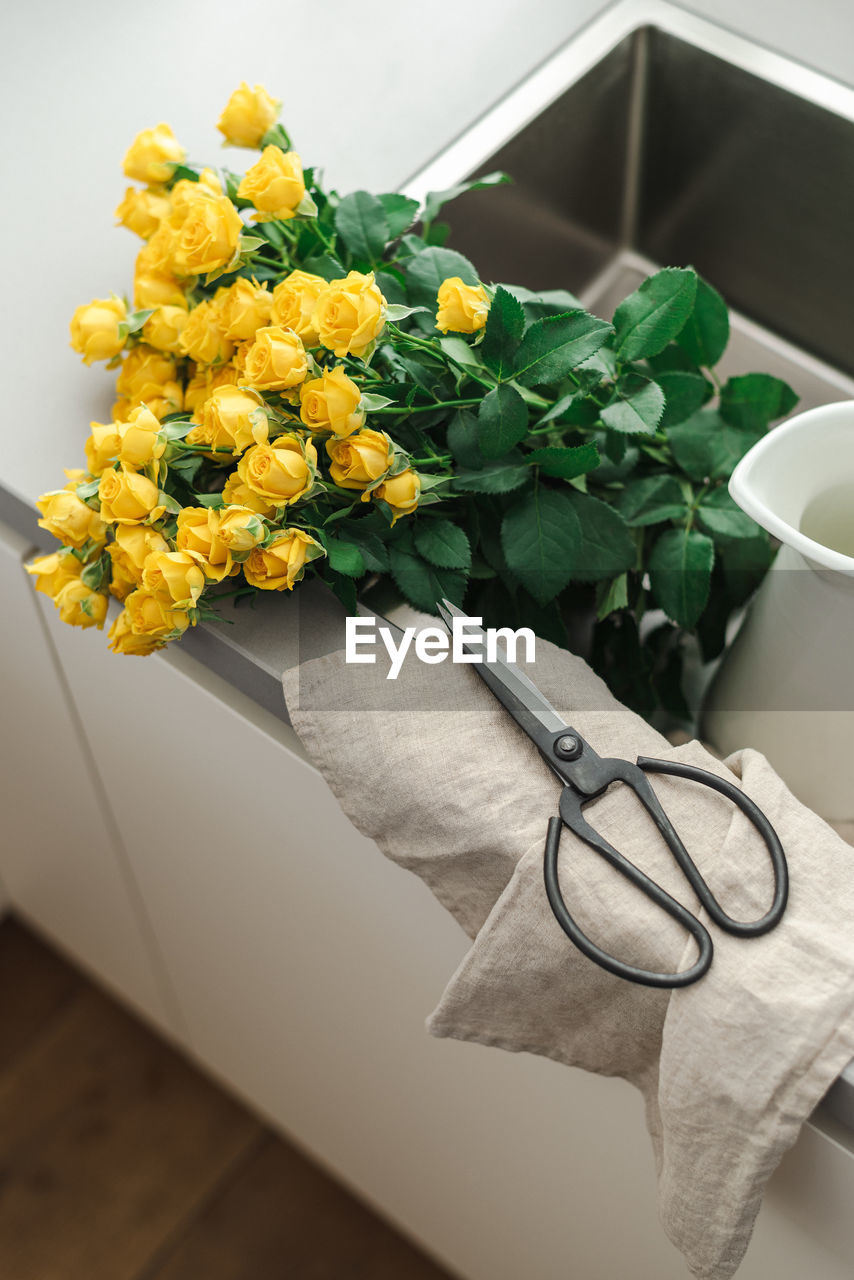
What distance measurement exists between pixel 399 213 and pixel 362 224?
0.02m

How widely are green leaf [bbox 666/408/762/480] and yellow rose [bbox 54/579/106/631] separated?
0.31 metres

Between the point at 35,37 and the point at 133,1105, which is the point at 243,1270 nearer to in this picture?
the point at 133,1105

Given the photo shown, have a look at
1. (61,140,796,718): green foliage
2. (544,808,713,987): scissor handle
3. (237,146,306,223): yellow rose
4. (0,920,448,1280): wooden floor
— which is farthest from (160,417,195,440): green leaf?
(0,920,448,1280): wooden floor

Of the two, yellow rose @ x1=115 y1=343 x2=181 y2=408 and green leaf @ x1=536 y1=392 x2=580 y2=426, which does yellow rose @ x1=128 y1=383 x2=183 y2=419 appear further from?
green leaf @ x1=536 y1=392 x2=580 y2=426

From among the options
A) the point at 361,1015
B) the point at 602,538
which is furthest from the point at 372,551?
the point at 361,1015

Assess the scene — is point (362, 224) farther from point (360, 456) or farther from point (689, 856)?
point (689, 856)

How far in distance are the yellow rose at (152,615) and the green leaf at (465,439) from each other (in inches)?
5.7

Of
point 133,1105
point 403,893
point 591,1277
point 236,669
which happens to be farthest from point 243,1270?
point 236,669

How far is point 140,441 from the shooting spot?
500mm

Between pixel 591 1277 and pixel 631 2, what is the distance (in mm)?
902

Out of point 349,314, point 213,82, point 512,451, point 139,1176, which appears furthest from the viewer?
Result: point 139,1176

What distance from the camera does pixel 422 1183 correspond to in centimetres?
97

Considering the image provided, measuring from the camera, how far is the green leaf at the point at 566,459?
1.79ft

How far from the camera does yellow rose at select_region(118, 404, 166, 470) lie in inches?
19.6
